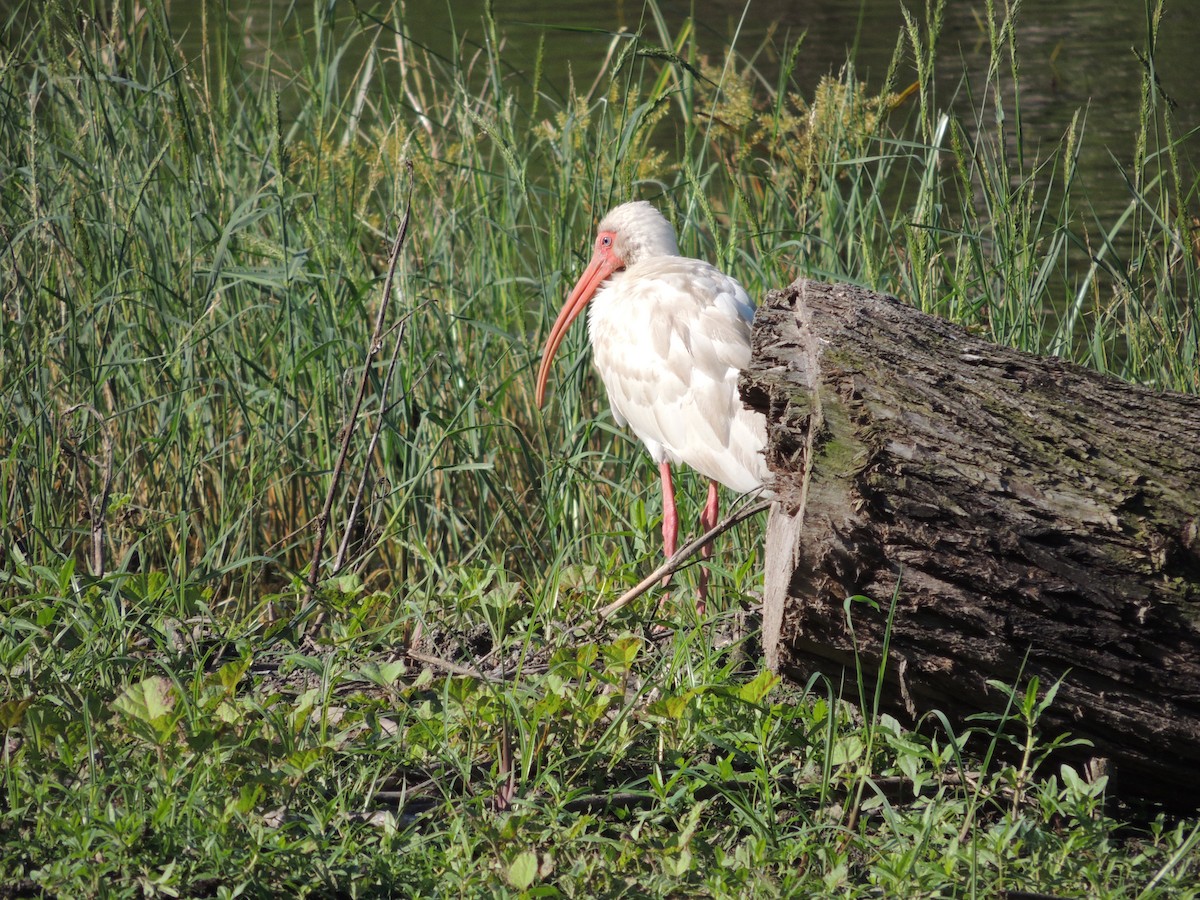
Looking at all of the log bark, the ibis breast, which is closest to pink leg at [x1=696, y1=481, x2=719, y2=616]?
the ibis breast

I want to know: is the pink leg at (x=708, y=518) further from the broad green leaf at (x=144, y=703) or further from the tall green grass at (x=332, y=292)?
the broad green leaf at (x=144, y=703)

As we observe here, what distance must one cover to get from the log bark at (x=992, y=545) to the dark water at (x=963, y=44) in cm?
499

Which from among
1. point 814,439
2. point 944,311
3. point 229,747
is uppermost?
point 814,439

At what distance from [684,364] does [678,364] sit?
20 mm

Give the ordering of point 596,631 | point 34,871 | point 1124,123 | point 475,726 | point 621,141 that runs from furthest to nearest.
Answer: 1. point 1124,123
2. point 621,141
3. point 596,631
4. point 475,726
5. point 34,871

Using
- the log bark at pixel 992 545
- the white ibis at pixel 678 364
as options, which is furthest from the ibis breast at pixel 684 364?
the log bark at pixel 992 545

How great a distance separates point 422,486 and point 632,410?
671 millimetres

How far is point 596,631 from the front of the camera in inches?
110

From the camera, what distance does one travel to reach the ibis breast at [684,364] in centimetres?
345

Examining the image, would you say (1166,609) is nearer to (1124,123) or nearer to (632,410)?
(632,410)

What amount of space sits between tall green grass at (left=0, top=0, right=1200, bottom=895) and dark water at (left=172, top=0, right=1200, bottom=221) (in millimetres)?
3623

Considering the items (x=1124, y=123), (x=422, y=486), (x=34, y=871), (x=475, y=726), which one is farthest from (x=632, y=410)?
(x=1124, y=123)

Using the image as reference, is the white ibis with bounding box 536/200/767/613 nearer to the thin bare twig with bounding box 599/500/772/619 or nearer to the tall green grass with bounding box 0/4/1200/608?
the tall green grass with bounding box 0/4/1200/608

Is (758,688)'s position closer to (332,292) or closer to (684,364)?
(684,364)
